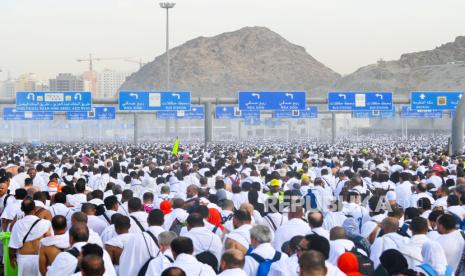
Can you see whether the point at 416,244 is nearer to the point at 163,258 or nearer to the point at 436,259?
the point at 436,259

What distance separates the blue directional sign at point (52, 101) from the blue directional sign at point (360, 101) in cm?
1430

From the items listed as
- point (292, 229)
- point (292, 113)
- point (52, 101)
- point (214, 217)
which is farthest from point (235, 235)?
point (292, 113)

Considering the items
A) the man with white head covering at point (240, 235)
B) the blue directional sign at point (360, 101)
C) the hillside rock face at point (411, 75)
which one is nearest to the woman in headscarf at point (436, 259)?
the man with white head covering at point (240, 235)

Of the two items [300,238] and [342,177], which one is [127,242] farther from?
[342,177]

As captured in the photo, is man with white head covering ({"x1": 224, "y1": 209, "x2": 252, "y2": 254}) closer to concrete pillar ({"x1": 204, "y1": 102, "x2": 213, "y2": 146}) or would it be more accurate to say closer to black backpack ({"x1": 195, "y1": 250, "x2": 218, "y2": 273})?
black backpack ({"x1": 195, "y1": 250, "x2": 218, "y2": 273})

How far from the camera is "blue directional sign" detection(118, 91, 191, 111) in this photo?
47.5 m

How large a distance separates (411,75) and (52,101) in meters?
130

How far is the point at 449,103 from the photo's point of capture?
48656 mm

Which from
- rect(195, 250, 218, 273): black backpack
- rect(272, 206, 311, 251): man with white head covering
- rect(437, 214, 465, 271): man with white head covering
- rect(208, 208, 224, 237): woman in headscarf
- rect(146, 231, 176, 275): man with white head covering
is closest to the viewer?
rect(146, 231, 176, 275): man with white head covering

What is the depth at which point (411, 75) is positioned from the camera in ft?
551

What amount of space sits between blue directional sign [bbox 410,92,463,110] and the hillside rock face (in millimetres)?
89556

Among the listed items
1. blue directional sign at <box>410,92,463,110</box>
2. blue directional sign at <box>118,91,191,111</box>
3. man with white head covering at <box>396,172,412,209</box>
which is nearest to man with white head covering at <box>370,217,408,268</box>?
man with white head covering at <box>396,172,412,209</box>

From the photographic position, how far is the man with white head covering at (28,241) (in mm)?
9719

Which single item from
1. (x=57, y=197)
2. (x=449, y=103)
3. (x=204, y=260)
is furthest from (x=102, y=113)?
(x=204, y=260)
